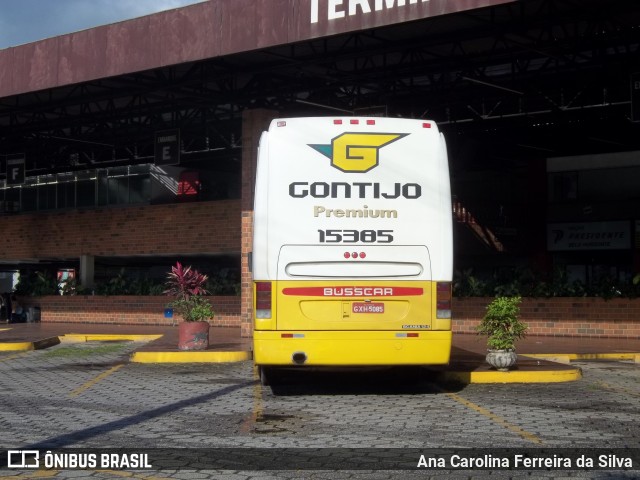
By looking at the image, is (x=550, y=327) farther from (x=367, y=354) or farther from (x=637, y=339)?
(x=367, y=354)

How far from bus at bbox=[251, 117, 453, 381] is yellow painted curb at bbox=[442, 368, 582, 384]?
221cm

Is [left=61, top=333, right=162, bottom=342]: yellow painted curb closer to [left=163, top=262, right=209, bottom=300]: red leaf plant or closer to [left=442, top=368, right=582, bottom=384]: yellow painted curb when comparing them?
[left=163, top=262, right=209, bottom=300]: red leaf plant

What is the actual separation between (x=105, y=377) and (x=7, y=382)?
1.58m

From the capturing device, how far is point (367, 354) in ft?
38.9

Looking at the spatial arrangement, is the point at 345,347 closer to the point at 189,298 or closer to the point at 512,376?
the point at 512,376

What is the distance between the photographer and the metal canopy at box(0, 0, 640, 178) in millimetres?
20312

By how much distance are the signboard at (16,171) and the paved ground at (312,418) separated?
63.4 ft

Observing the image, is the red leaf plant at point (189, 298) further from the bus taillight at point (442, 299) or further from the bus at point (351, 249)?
the bus taillight at point (442, 299)

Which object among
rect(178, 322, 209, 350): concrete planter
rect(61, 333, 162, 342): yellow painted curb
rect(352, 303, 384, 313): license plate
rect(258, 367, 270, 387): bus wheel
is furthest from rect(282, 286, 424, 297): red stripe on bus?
rect(61, 333, 162, 342): yellow painted curb

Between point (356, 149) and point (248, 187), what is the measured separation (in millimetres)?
11912

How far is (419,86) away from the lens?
26.6 metres

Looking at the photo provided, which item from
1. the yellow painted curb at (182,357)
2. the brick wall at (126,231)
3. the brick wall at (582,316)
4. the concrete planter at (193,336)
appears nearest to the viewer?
the yellow painted curb at (182,357)

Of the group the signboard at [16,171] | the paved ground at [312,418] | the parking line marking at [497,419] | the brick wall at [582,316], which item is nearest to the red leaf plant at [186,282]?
the paved ground at [312,418]

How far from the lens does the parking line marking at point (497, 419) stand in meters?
9.05
